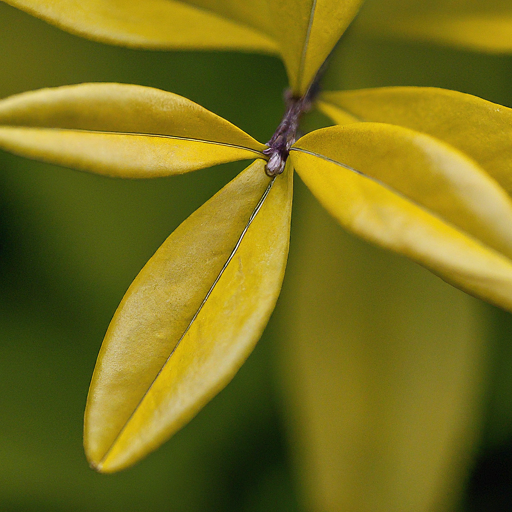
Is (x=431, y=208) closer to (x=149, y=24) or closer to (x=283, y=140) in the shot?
(x=283, y=140)

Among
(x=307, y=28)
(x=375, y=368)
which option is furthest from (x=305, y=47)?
(x=375, y=368)

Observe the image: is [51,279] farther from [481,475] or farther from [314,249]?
[481,475]

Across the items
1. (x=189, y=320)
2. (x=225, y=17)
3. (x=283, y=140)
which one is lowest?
(x=189, y=320)

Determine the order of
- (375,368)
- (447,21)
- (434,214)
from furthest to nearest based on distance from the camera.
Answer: (375,368)
(447,21)
(434,214)

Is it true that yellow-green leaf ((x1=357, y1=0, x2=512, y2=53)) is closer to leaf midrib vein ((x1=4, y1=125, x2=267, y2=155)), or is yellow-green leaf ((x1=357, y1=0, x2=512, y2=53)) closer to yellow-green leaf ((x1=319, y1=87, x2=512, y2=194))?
yellow-green leaf ((x1=319, y1=87, x2=512, y2=194))

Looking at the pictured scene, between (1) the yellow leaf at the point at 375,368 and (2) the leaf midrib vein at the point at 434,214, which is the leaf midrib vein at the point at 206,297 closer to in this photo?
(2) the leaf midrib vein at the point at 434,214

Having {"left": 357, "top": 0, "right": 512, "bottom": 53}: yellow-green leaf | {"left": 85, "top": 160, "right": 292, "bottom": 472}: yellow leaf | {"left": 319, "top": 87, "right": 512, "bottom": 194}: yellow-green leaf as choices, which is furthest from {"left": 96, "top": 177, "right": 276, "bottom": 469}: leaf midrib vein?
{"left": 357, "top": 0, "right": 512, "bottom": 53}: yellow-green leaf
